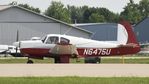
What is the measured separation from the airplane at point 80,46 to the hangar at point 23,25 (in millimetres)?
35609

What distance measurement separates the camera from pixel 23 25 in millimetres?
70125

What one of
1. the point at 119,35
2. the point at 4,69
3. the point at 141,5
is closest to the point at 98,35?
the point at 141,5

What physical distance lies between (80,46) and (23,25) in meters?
38.5

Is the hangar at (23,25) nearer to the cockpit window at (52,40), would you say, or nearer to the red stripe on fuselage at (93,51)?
the red stripe on fuselage at (93,51)

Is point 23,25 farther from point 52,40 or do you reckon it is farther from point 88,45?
point 52,40

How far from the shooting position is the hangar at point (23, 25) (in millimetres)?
68625

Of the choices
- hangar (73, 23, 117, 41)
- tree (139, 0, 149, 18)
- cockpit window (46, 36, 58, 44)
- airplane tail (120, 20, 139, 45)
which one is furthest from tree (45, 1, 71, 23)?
cockpit window (46, 36, 58, 44)

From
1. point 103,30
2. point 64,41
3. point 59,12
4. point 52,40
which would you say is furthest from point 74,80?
point 59,12

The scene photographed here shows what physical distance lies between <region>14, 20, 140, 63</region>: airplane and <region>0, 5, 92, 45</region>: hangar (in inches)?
1402

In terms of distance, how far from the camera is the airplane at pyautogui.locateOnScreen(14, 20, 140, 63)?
31.5 m

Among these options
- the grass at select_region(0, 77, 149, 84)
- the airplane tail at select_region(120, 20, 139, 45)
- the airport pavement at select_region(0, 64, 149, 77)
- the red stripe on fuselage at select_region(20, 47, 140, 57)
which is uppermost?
the airplane tail at select_region(120, 20, 139, 45)

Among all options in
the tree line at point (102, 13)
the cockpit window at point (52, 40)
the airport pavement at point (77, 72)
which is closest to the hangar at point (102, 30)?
the tree line at point (102, 13)

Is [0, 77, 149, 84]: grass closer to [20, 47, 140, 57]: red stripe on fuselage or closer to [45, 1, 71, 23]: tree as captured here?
[20, 47, 140, 57]: red stripe on fuselage

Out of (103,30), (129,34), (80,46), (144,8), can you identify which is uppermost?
(144,8)
